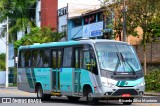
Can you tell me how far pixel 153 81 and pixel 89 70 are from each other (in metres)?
14.1

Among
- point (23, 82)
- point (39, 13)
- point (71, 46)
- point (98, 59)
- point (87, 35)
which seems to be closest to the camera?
point (98, 59)

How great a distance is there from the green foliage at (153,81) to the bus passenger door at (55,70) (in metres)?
11.9

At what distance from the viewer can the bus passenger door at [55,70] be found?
23.0 meters

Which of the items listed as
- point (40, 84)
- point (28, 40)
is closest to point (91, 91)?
point (40, 84)

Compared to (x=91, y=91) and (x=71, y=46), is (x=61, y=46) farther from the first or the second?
(x=91, y=91)

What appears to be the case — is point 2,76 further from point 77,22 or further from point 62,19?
point 77,22

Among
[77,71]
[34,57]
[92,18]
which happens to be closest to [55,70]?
[77,71]

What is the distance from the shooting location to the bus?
1945cm

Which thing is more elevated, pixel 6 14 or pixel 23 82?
pixel 6 14

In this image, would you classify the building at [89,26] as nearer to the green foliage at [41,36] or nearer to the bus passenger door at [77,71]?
the green foliage at [41,36]

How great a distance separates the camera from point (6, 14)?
55.7 meters

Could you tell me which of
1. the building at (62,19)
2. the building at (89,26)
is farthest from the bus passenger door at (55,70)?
the building at (62,19)

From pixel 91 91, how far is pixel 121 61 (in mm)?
1895

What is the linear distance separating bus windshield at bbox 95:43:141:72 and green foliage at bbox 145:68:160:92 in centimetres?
1305
